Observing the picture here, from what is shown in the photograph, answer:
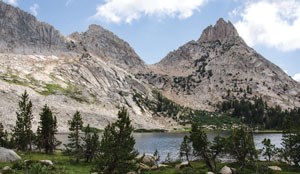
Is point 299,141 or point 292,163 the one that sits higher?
point 299,141

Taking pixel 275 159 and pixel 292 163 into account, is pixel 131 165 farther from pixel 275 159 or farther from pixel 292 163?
pixel 275 159

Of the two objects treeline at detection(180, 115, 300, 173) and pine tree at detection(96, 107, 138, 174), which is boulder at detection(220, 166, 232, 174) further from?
pine tree at detection(96, 107, 138, 174)

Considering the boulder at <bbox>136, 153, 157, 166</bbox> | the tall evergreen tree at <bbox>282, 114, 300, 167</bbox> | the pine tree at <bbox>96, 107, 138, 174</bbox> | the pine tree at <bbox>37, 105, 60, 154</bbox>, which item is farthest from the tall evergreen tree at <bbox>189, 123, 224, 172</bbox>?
the pine tree at <bbox>37, 105, 60, 154</bbox>

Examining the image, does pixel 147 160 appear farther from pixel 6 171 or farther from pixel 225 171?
pixel 6 171

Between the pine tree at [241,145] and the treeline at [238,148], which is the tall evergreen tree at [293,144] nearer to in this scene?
the treeline at [238,148]

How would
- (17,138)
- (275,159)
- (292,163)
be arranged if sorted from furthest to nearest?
(17,138) < (275,159) < (292,163)

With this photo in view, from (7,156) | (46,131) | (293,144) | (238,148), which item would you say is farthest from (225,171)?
(46,131)

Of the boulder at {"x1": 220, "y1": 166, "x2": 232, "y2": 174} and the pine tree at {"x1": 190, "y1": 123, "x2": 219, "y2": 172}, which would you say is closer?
the boulder at {"x1": 220, "y1": 166, "x2": 232, "y2": 174}

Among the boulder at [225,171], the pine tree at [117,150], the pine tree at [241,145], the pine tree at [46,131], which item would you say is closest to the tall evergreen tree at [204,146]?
the pine tree at [241,145]

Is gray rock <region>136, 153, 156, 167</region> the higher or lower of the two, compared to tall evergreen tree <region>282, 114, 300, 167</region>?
lower

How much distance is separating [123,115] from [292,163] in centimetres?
4340

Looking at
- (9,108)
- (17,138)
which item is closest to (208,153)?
(17,138)

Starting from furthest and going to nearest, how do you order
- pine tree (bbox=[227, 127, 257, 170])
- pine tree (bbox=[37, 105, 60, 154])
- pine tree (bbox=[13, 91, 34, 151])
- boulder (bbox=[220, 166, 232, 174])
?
pine tree (bbox=[13, 91, 34, 151])
pine tree (bbox=[37, 105, 60, 154])
pine tree (bbox=[227, 127, 257, 170])
boulder (bbox=[220, 166, 232, 174])

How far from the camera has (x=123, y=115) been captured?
52812 mm
